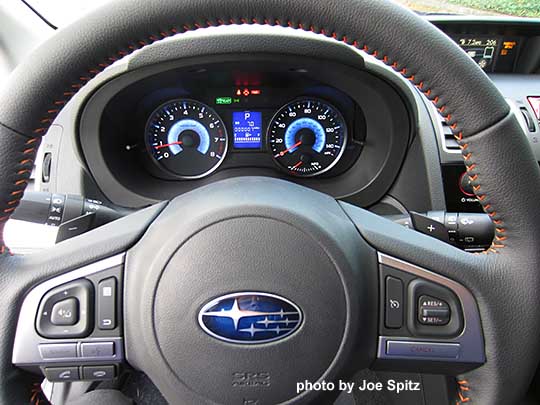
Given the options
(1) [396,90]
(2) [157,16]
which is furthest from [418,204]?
(2) [157,16]

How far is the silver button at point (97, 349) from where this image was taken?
916 millimetres

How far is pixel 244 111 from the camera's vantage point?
2271mm

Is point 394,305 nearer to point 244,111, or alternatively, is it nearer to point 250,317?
point 250,317

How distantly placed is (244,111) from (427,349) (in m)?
1.54

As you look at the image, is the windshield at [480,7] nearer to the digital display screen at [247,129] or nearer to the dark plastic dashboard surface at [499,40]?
the dark plastic dashboard surface at [499,40]

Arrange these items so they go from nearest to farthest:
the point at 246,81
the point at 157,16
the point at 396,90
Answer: the point at 157,16 < the point at 396,90 < the point at 246,81

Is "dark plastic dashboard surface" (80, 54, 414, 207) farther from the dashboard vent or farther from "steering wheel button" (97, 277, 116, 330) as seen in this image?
"steering wheel button" (97, 277, 116, 330)

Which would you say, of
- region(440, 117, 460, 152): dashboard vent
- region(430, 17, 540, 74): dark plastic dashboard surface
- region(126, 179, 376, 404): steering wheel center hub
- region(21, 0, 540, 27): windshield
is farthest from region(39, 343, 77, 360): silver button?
region(430, 17, 540, 74): dark plastic dashboard surface

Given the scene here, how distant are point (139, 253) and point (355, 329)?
15.1 inches

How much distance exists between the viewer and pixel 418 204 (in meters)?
1.90

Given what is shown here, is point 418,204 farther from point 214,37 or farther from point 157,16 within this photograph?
point 157,16

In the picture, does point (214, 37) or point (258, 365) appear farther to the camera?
point (214, 37)

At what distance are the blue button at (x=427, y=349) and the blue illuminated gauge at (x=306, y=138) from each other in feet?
4.65

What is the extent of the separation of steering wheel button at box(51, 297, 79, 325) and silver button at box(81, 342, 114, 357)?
46mm
